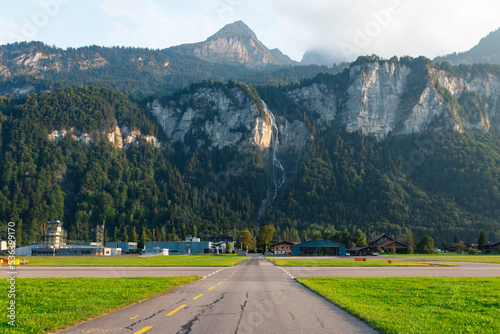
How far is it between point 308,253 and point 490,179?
13379 centimetres

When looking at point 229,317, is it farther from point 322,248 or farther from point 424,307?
point 322,248

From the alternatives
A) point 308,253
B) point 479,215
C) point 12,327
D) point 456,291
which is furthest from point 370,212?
Result: point 12,327

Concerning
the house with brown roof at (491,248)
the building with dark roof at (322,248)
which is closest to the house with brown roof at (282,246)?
the building with dark roof at (322,248)

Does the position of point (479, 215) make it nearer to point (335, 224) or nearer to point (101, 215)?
point (335, 224)

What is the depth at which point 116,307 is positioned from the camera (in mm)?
14781

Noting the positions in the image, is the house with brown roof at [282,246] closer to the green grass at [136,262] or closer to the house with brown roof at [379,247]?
the house with brown roof at [379,247]

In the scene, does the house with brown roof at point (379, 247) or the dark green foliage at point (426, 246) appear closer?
the dark green foliage at point (426, 246)

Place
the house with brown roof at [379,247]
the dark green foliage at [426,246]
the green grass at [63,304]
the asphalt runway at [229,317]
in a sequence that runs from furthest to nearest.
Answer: the house with brown roof at [379,247] → the dark green foliage at [426,246] → the green grass at [63,304] → the asphalt runway at [229,317]

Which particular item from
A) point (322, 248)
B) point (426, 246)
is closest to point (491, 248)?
point (426, 246)

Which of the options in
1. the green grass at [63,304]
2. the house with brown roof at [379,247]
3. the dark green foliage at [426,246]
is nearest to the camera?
the green grass at [63,304]

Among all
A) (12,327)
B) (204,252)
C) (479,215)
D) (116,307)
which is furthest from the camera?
(479,215)

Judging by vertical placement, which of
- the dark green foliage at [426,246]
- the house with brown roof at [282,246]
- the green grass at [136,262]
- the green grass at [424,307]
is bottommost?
the house with brown roof at [282,246]

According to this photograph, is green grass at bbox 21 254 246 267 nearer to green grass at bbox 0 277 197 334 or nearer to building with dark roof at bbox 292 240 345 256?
green grass at bbox 0 277 197 334

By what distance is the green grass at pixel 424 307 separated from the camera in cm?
1095
